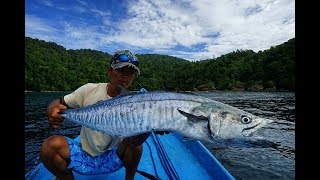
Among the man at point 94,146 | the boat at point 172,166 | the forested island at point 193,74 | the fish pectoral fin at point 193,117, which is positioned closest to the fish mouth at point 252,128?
the fish pectoral fin at point 193,117

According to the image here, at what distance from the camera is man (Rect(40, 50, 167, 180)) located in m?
3.22

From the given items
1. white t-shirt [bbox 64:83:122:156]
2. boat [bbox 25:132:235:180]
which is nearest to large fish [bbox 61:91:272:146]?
white t-shirt [bbox 64:83:122:156]

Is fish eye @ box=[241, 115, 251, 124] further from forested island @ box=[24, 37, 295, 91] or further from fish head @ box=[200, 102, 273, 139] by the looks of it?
forested island @ box=[24, 37, 295, 91]

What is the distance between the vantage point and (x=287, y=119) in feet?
58.7

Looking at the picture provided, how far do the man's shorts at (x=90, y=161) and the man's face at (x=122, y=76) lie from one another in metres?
0.80

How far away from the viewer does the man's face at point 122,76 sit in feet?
10.9

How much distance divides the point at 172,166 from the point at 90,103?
1862 mm

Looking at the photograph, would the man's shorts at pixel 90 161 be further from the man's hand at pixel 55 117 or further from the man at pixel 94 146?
the man's hand at pixel 55 117

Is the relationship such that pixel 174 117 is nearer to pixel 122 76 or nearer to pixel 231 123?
pixel 231 123

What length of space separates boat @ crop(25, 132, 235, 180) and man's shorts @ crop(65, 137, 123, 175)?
67 cm

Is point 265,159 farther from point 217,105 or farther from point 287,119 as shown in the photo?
point 287,119
